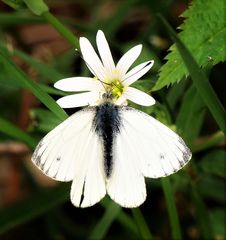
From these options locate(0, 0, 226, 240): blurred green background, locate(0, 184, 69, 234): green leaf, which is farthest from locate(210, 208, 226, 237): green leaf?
locate(0, 184, 69, 234): green leaf

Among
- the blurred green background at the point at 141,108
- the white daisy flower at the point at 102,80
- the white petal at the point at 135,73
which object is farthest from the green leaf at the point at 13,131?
the white petal at the point at 135,73

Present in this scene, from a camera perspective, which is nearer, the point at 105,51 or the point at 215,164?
the point at 105,51

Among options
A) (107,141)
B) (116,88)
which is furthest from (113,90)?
(107,141)

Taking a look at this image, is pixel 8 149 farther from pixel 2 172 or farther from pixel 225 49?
pixel 225 49

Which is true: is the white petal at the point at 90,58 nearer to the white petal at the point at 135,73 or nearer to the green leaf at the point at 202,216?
the white petal at the point at 135,73

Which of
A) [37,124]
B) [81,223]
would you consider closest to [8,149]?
[81,223]

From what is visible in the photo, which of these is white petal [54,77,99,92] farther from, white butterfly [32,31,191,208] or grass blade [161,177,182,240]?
grass blade [161,177,182,240]

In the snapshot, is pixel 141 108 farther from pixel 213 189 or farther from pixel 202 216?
pixel 213 189
